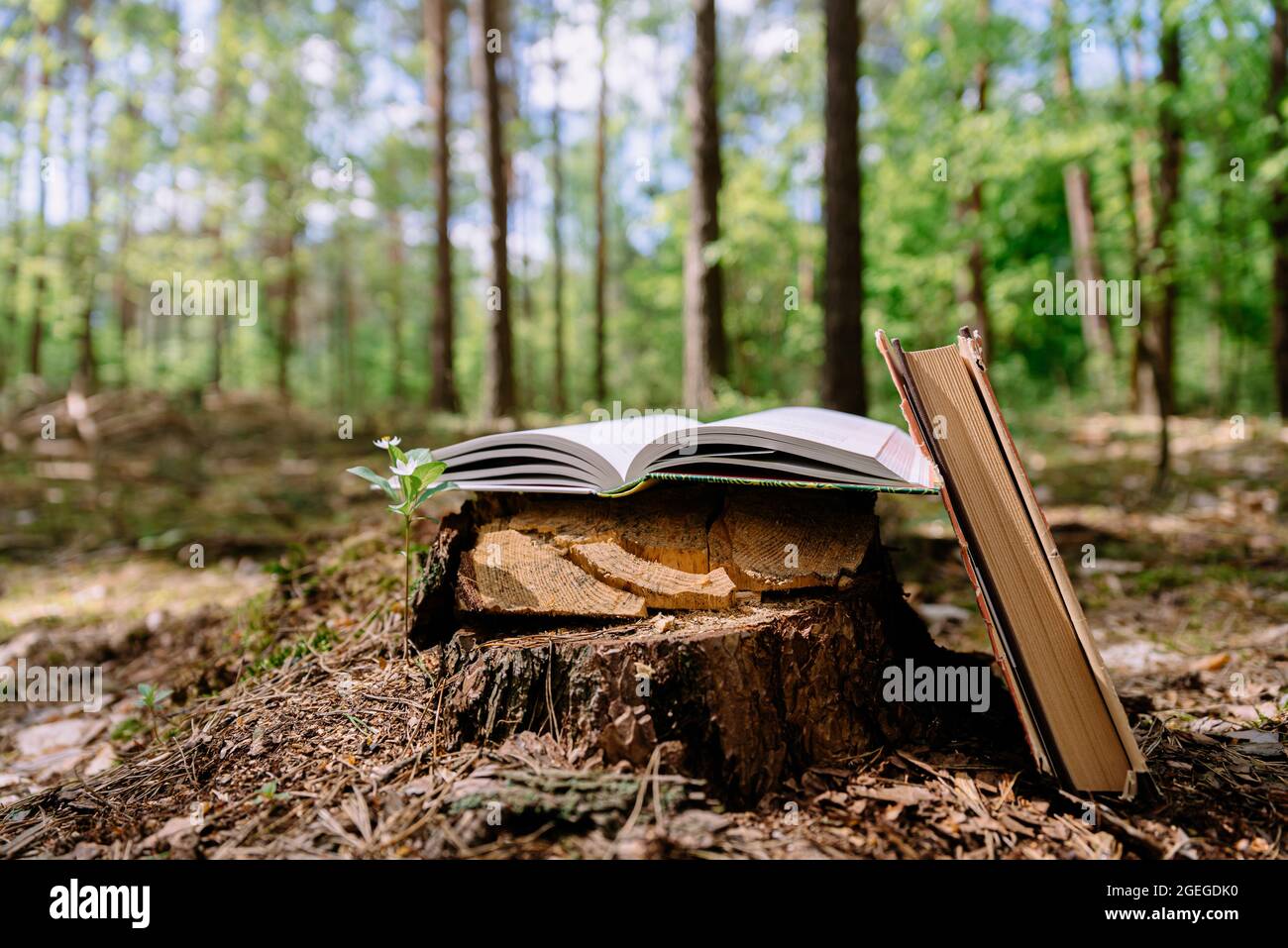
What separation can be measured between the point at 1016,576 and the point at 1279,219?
29.9 ft

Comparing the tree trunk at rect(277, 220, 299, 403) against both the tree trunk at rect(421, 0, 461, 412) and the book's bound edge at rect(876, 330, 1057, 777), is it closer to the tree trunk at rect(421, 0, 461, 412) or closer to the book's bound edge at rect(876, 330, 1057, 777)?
the tree trunk at rect(421, 0, 461, 412)

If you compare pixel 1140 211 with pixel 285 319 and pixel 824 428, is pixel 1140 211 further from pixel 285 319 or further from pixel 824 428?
pixel 285 319

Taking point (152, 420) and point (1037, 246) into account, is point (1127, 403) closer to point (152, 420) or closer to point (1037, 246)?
point (1037, 246)

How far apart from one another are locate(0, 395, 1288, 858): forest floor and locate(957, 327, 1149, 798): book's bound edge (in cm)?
10

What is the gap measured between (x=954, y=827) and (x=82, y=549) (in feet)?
19.6

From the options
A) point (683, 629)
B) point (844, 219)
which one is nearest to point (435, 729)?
point (683, 629)

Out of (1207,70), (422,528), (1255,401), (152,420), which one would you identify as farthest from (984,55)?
(1255,401)

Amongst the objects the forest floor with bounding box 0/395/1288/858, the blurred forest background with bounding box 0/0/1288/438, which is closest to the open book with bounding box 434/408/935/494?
the forest floor with bounding box 0/395/1288/858

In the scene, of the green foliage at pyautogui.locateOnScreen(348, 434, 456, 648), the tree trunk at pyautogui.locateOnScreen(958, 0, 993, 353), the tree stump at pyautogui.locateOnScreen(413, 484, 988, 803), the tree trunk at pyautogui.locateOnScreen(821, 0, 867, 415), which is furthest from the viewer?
the tree trunk at pyautogui.locateOnScreen(958, 0, 993, 353)

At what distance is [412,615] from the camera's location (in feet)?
6.55

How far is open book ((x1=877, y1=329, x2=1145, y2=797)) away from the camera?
1.58m

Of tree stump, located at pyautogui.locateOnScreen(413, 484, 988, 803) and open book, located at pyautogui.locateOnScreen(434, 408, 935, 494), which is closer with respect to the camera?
tree stump, located at pyautogui.locateOnScreen(413, 484, 988, 803)

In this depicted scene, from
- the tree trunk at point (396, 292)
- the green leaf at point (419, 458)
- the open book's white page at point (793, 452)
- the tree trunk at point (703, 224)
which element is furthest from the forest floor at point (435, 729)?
the tree trunk at point (396, 292)

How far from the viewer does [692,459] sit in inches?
70.9
